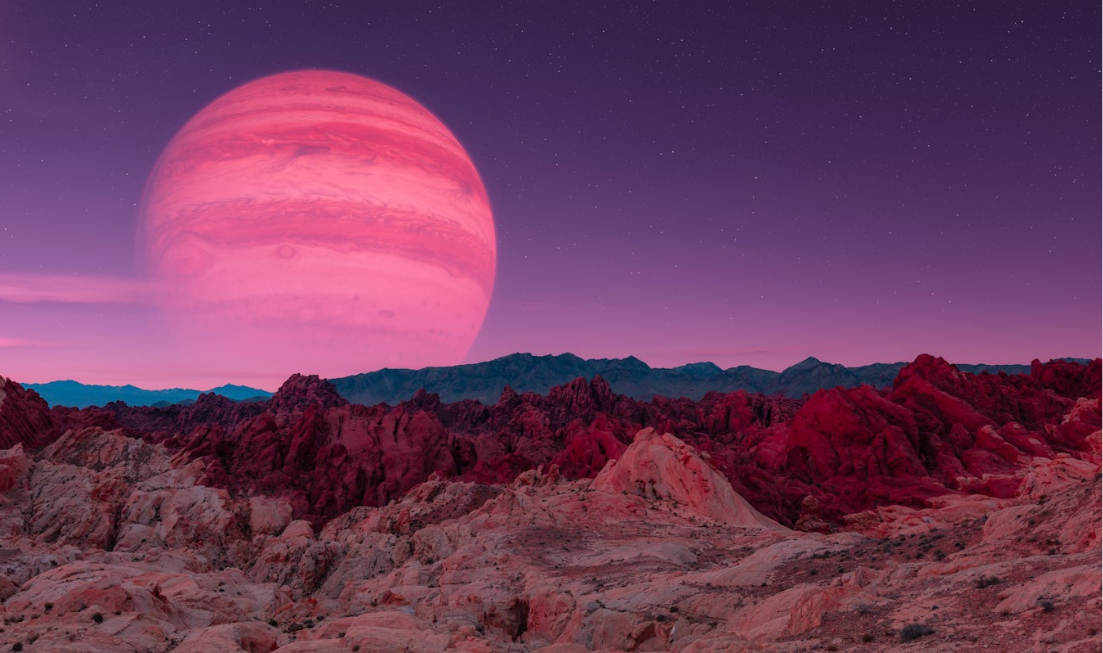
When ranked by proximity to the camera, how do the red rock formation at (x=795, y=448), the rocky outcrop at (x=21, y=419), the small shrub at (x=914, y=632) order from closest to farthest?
the small shrub at (x=914, y=632), the red rock formation at (x=795, y=448), the rocky outcrop at (x=21, y=419)

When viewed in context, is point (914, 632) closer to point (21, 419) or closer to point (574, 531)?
point (574, 531)

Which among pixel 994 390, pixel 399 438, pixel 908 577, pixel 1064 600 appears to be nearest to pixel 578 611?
pixel 908 577

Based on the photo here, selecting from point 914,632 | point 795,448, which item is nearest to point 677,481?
point 795,448

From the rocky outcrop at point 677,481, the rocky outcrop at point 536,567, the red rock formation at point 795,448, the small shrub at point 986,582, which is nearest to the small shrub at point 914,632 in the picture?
the rocky outcrop at point 536,567

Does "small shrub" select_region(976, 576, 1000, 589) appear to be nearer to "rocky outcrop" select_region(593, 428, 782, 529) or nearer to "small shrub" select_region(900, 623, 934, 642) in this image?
"small shrub" select_region(900, 623, 934, 642)

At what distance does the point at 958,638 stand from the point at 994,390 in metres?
104

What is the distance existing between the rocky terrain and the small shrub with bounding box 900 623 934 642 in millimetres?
80

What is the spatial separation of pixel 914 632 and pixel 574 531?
117 feet

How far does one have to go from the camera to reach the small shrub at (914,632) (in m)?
16.4

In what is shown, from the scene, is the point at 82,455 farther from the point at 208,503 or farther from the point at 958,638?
the point at 958,638

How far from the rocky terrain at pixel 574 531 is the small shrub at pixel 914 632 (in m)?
0.08

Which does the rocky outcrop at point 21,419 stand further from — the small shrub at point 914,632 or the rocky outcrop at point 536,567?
the small shrub at point 914,632

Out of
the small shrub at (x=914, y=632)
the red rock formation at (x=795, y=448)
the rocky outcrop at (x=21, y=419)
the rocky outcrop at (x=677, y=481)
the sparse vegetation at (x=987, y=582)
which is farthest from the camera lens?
the rocky outcrop at (x=21, y=419)

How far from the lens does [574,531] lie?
4997 cm
